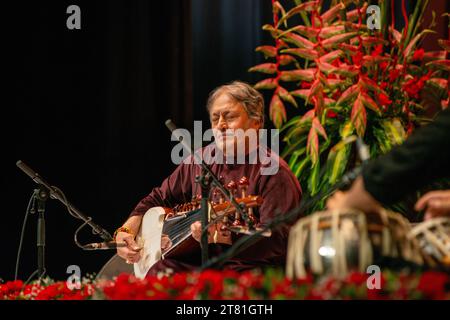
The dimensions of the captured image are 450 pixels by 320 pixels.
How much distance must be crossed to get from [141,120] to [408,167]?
3227 mm

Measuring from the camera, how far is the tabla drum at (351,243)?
1776mm

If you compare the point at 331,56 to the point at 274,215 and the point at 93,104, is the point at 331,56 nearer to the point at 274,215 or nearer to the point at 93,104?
the point at 274,215

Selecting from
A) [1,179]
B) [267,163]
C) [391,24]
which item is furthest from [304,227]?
[1,179]

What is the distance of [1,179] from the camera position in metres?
4.84

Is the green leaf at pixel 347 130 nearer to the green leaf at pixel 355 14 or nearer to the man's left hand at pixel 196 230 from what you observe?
the green leaf at pixel 355 14

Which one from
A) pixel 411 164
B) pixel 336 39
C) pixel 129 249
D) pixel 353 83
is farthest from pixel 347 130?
pixel 411 164

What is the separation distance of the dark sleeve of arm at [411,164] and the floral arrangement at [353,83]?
72.7 inches

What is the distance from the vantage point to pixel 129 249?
386 cm

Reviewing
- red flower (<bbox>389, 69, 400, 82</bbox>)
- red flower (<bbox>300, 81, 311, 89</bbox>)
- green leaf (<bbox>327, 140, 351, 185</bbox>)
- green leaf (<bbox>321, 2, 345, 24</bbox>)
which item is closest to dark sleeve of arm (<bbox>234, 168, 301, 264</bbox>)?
green leaf (<bbox>327, 140, 351, 185</bbox>)

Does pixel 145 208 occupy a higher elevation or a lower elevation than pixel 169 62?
lower

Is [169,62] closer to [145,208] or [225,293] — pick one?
[145,208]

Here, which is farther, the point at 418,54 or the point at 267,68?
the point at 267,68

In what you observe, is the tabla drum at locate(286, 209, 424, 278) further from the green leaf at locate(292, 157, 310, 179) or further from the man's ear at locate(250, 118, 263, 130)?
the green leaf at locate(292, 157, 310, 179)

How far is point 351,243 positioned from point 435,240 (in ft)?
0.88
